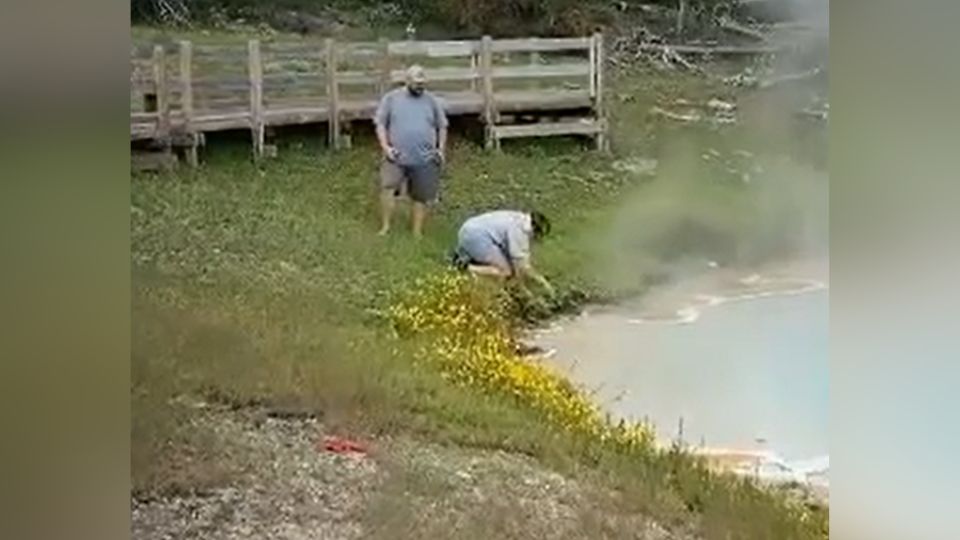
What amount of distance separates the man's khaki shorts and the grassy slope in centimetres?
3

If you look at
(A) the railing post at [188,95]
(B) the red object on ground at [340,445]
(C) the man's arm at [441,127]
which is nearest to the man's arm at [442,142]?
(C) the man's arm at [441,127]

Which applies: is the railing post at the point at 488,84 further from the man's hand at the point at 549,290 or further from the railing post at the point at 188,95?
the railing post at the point at 188,95

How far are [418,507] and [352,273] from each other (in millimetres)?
459

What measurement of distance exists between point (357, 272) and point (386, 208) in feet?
0.44

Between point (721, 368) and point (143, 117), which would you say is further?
point (721, 368)

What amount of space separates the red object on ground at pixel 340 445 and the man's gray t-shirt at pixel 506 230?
17.7 inches

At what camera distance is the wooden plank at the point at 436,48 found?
8.86ft

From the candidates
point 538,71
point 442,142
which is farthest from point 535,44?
point 442,142

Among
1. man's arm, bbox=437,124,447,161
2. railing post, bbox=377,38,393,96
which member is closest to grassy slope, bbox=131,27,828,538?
man's arm, bbox=437,124,447,161

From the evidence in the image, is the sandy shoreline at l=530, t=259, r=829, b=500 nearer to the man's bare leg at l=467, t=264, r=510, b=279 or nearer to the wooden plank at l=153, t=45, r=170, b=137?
the man's bare leg at l=467, t=264, r=510, b=279

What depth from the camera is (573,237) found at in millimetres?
2754

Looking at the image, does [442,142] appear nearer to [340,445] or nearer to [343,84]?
[343,84]

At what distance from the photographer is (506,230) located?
8.94 feet
